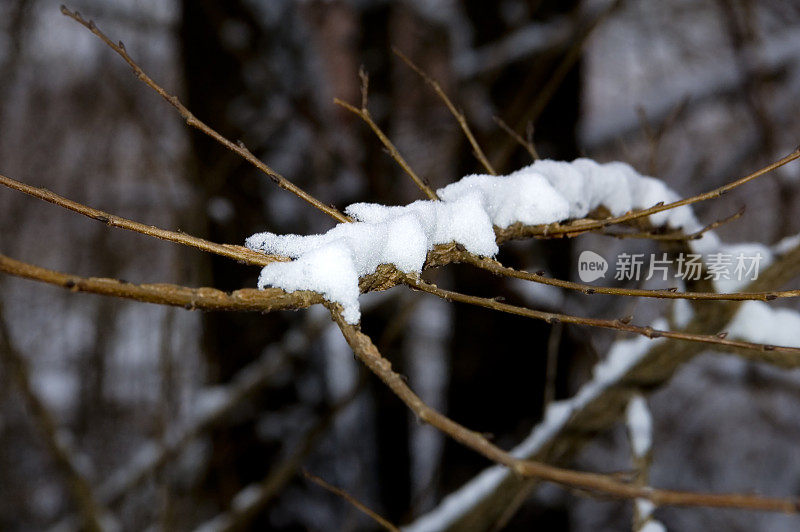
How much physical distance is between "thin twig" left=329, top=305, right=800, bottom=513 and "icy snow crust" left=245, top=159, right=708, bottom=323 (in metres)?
0.07

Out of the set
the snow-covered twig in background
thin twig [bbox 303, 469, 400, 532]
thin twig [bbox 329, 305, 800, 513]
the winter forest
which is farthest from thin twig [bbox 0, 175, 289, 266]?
the snow-covered twig in background

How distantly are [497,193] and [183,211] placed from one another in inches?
63.1

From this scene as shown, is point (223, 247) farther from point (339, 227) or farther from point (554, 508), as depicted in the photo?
point (554, 508)

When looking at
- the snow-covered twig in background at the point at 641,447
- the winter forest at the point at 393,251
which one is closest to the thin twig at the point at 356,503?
the winter forest at the point at 393,251

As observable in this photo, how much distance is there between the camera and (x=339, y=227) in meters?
0.60

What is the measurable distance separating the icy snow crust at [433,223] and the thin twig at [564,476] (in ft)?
0.22

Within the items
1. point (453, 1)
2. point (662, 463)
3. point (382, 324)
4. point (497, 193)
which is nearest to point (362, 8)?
point (453, 1)

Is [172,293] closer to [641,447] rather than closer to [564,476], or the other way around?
[564,476]

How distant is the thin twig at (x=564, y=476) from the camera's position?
332mm

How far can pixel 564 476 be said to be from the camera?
1.23 ft

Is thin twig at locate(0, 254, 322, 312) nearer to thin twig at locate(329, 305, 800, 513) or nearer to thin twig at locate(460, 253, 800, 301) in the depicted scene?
thin twig at locate(329, 305, 800, 513)

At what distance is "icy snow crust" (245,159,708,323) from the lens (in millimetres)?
513

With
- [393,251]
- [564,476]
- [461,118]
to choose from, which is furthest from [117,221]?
[461,118]

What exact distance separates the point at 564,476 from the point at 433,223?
342 mm
